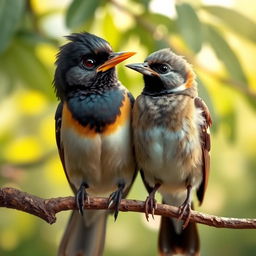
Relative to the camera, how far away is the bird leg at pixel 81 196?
4.57 metres

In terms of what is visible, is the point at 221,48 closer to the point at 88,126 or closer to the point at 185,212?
the point at 88,126

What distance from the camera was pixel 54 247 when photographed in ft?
22.7

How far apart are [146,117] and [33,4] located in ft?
5.51

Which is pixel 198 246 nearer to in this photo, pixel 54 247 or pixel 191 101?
pixel 191 101

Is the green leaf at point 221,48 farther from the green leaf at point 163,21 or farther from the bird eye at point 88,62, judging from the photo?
the bird eye at point 88,62

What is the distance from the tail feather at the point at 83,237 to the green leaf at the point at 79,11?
4.53ft

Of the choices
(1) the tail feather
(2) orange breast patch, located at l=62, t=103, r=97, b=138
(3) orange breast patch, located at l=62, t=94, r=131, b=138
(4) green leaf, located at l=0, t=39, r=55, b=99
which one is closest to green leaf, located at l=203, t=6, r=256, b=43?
(3) orange breast patch, located at l=62, t=94, r=131, b=138

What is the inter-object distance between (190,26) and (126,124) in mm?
684

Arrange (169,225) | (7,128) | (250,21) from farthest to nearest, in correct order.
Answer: (7,128) → (169,225) → (250,21)

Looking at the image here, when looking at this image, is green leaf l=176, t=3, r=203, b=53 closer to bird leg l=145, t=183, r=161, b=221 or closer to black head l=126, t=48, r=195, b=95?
black head l=126, t=48, r=195, b=95

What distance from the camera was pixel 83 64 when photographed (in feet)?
16.1

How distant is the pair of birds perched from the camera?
472 cm

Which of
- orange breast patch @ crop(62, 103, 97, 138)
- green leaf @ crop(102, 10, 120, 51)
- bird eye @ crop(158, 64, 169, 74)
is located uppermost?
green leaf @ crop(102, 10, 120, 51)

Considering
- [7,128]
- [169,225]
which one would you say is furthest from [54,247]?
[169,225]
